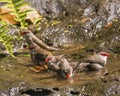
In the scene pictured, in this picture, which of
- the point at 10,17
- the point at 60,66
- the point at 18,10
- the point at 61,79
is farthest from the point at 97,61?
the point at 10,17

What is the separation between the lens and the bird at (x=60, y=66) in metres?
10.0

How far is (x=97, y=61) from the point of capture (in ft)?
34.5

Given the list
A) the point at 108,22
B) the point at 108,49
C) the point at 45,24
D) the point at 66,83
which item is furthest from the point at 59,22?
the point at 66,83

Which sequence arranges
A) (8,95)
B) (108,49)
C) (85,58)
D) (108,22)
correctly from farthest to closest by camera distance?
(108,22) → (108,49) → (85,58) → (8,95)

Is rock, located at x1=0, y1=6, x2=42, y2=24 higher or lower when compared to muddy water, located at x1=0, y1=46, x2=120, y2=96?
higher

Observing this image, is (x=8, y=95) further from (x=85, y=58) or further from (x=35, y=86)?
(x=85, y=58)

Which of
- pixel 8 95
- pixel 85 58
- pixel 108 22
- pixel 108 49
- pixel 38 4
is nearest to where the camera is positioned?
pixel 8 95

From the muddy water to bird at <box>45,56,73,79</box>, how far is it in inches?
4.1

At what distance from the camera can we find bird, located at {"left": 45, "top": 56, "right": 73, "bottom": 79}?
10.0 meters

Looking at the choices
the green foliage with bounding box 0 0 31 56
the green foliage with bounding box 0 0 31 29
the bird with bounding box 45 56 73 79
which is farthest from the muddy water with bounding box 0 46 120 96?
the green foliage with bounding box 0 0 31 29

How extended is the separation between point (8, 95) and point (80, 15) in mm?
5210

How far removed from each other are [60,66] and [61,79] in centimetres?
40

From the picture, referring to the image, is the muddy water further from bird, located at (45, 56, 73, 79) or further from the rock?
the rock

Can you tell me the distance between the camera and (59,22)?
13641 millimetres
